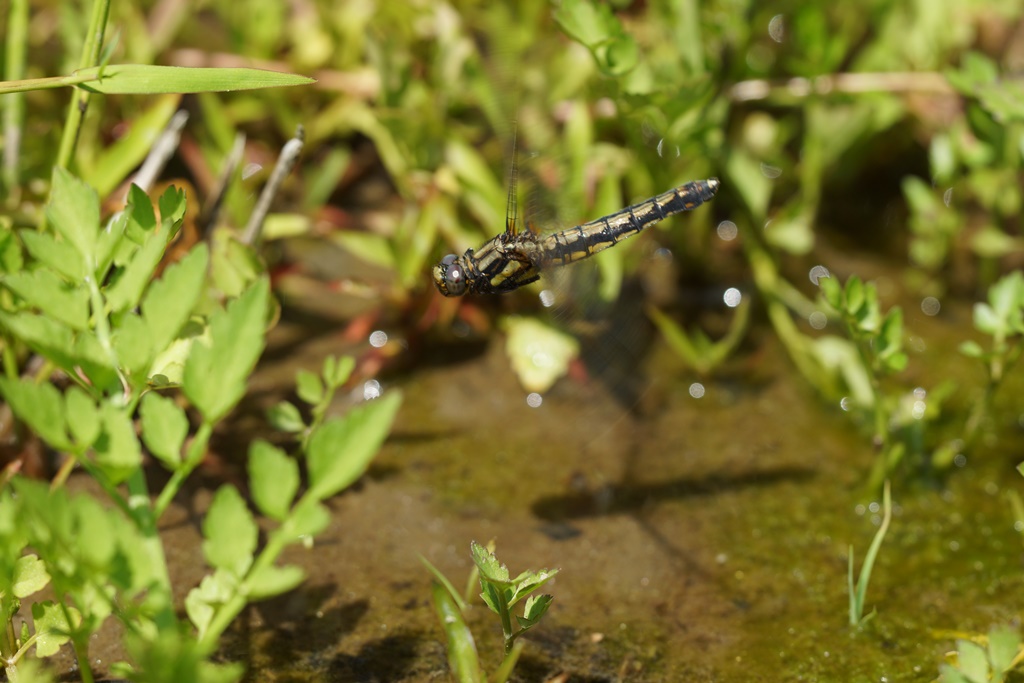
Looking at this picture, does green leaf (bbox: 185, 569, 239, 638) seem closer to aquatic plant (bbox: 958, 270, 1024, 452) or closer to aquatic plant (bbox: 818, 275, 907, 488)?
aquatic plant (bbox: 818, 275, 907, 488)

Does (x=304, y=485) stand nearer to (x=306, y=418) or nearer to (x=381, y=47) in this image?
(x=306, y=418)

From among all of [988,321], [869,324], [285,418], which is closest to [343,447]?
[285,418]

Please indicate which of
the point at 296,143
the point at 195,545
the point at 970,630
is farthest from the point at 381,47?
the point at 970,630

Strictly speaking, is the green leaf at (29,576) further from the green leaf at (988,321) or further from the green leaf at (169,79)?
the green leaf at (988,321)

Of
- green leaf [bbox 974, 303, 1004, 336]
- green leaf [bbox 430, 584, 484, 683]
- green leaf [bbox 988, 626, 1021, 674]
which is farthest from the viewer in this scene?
green leaf [bbox 974, 303, 1004, 336]

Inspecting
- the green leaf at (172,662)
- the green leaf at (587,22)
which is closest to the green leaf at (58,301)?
the green leaf at (172,662)

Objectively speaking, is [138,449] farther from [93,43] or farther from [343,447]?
[93,43]

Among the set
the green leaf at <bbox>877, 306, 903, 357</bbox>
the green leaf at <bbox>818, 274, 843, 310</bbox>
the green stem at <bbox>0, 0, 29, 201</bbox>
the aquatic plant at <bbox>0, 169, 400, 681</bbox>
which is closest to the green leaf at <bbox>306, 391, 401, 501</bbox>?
the aquatic plant at <bbox>0, 169, 400, 681</bbox>
